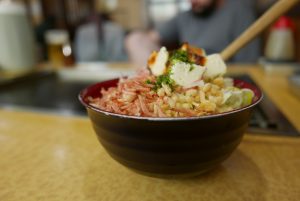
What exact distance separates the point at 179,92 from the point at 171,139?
96mm

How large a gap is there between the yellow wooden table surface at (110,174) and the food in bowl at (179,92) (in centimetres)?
13

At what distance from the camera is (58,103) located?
90 centimetres

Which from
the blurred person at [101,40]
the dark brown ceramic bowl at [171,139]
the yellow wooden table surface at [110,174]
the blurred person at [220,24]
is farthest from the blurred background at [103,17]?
the dark brown ceramic bowl at [171,139]

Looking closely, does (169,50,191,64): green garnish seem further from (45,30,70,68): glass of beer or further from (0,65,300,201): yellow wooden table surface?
(45,30,70,68): glass of beer

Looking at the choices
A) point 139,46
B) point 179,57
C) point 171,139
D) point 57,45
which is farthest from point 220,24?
point 171,139

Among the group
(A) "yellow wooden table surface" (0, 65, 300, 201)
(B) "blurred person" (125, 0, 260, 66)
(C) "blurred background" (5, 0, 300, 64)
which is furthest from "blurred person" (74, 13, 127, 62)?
(A) "yellow wooden table surface" (0, 65, 300, 201)

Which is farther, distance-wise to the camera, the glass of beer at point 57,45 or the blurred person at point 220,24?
the blurred person at point 220,24

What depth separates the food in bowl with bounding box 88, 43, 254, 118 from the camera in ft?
1.30

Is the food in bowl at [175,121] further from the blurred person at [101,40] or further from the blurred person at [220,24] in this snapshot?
the blurred person at [101,40]

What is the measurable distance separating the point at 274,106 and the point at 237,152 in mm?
302

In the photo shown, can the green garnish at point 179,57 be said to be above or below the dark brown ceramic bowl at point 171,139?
above

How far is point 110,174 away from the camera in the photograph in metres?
0.47

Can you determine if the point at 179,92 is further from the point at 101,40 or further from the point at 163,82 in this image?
the point at 101,40

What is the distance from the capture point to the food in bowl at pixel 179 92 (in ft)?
1.30
